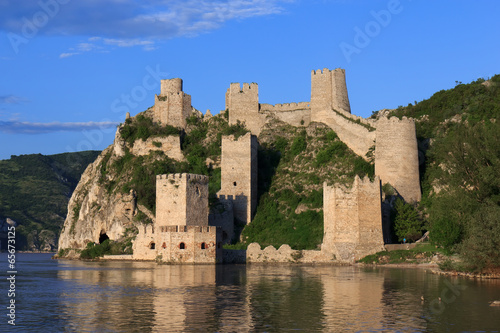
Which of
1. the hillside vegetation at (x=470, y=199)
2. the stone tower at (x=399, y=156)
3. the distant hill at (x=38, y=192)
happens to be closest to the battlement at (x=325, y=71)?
the stone tower at (x=399, y=156)

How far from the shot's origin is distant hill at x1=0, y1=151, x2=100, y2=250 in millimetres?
135875

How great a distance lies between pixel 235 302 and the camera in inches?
957

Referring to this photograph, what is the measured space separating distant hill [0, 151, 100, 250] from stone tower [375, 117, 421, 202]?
96.4 metres

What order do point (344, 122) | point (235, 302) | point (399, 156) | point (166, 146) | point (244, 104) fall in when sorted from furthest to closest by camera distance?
point (244, 104), point (166, 146), point (344, 122), point (399, 156), point (235, 302)

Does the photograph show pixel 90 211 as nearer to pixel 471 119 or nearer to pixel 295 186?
pixel 295 186

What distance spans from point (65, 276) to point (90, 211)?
28.5 metres

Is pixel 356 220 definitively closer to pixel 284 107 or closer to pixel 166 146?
pixel 284 107

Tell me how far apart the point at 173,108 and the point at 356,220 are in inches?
1231

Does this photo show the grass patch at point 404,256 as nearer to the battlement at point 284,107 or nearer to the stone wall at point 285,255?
the stone wall at point 285,255

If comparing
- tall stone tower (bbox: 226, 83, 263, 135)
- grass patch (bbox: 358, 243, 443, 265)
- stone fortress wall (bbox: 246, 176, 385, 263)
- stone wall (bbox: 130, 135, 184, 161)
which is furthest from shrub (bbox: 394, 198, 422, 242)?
stone wall (bbox: 130, 135, 184, 161)

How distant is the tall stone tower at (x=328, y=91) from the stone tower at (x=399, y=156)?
11.8m

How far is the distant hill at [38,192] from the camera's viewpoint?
13588 centimetres

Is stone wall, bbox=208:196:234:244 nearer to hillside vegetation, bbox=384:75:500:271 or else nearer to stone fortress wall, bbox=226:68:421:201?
stone fortress wall, bbox=226:68:421:201

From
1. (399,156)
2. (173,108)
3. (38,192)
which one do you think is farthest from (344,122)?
(38,192)
